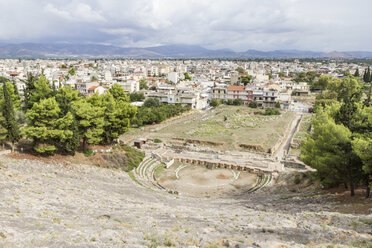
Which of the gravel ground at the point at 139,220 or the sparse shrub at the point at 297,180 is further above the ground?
the gravel ground at the point at 139,220

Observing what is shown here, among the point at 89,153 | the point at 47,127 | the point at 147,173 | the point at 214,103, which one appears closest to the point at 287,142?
the point at 147,173

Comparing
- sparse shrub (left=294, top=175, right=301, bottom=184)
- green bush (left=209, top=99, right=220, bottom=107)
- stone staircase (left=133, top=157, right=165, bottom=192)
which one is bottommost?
stone staircase (left=133, top=157, right=165, bottom=192)

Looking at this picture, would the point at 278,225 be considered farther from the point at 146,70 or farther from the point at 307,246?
the point at 146,70

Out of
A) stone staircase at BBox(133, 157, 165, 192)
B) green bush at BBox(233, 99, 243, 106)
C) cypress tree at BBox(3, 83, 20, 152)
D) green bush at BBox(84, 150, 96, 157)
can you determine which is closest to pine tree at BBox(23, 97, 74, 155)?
cypress tree at BBox(3, 83, 20, 152)

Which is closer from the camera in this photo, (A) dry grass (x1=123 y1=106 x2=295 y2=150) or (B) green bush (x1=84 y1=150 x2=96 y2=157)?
(B) green bush (x1=84 y1=150 x2=96 y2=157)

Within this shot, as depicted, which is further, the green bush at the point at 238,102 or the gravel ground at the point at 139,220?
the green bush at the point at 238,102

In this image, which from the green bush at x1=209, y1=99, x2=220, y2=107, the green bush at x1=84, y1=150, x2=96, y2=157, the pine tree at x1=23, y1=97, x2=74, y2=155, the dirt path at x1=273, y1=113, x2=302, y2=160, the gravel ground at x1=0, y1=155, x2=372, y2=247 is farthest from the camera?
the green bush at x1=209, y1=99, x2=220, y2=107

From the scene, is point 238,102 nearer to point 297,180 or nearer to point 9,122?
point 297,180

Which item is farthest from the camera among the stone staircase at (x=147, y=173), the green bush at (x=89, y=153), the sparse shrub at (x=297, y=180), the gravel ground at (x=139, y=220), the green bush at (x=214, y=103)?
the green bush at (x=214, y=103)

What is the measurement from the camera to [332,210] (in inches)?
675

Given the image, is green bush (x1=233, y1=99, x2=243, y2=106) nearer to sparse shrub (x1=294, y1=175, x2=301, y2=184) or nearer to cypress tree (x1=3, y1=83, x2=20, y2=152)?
sparse shrub (x1=294, y1=175, x2=301, y2=184)

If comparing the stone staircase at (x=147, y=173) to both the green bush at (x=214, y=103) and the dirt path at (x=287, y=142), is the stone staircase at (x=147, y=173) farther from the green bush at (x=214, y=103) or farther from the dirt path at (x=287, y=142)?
the green bush at (x=214, y=103)

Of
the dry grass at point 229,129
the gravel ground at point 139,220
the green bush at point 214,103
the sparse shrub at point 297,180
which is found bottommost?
the sparse shrub at point 297,180

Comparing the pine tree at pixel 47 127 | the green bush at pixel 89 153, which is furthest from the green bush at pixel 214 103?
the pine tree at pixel 47 127
